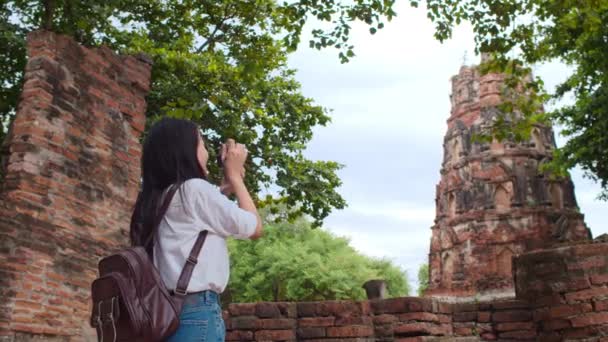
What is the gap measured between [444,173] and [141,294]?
98.3 ft

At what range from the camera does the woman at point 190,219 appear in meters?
2.07

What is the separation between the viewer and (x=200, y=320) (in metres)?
2.04

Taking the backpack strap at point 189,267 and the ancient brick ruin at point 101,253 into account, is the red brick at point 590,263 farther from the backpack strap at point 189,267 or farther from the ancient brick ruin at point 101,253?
the backpack strap at point 189,267

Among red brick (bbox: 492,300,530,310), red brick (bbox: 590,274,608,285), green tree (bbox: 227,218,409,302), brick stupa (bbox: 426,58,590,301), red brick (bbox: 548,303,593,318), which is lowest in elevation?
red brick (bbox: 548,303,593,318)

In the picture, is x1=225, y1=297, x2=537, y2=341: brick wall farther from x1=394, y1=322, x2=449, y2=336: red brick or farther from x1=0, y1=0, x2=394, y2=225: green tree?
x1=0, y1=0, x2=394, y2=225: green tree

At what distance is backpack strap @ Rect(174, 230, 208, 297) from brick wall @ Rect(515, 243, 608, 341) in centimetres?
414

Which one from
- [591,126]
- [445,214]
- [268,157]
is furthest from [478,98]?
[268,157]

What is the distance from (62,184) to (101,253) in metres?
0.83

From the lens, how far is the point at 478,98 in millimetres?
30953

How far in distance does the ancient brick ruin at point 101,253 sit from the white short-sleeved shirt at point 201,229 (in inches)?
144

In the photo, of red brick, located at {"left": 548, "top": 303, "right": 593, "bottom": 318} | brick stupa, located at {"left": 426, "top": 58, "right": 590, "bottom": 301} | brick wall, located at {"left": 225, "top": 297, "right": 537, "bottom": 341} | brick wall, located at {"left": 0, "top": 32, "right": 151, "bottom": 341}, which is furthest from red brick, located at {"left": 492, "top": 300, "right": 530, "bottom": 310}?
brick stupa, located at {"left": 426, "top": 58, "right": 590, "bottom": 301}

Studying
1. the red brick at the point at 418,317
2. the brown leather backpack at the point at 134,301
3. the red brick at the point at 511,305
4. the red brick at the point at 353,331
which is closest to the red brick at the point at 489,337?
the red brick at the point at 511,305

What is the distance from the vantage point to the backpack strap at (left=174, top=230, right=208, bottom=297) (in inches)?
80.6

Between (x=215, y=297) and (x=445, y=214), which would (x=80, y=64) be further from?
(x=445, y=214)
